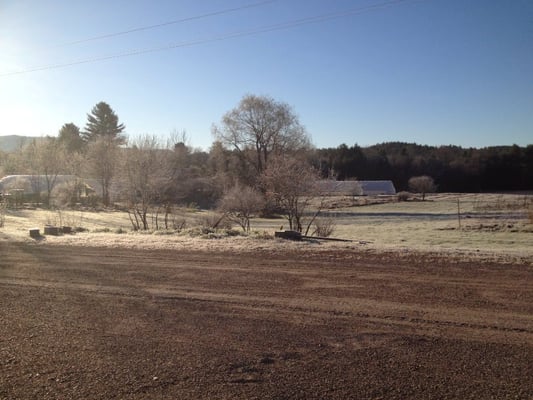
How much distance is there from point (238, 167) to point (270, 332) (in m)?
51.7

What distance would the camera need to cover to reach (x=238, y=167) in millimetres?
56594

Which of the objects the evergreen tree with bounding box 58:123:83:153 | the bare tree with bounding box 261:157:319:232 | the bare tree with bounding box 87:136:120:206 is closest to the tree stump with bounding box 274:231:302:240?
the bare tree with bounding box 261:157:319:232

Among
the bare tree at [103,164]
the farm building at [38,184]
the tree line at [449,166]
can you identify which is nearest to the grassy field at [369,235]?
the bare tree at [103,164]

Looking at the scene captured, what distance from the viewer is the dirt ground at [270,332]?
4066mm

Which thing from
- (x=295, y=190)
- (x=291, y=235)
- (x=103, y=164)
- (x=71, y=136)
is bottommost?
(x=291, y=235)

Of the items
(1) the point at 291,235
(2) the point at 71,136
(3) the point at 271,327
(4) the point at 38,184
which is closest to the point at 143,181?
(1) the point at 291,235

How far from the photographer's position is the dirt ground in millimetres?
4066

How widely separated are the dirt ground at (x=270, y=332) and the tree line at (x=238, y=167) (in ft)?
37.2

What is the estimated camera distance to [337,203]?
2406 inches

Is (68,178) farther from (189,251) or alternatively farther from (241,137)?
(189,251)

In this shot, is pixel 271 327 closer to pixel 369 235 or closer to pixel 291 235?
pixel 291 235

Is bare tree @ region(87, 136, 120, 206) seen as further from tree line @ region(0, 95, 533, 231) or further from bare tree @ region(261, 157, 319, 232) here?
bare tree @ region(261, 157, 319, 232)

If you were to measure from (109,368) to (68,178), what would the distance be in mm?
53892

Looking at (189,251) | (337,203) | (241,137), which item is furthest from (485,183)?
(189,251)
